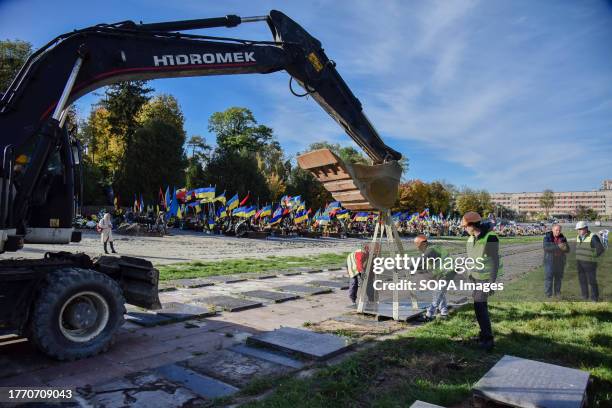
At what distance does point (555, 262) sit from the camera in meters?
10.2

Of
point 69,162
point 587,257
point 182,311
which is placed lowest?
point 182,311

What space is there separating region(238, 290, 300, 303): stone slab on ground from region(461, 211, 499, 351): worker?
173 inches

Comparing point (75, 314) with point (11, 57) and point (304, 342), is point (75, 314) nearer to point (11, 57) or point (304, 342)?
point (304, 342)

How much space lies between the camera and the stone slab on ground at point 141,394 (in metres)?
4.07

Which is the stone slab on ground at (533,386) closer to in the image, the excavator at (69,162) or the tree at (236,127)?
the excavator at (69,162)

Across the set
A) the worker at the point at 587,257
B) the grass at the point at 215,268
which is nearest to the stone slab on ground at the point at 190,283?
the grass at the point at 215,268

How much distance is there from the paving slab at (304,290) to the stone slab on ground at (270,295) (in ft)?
1.66

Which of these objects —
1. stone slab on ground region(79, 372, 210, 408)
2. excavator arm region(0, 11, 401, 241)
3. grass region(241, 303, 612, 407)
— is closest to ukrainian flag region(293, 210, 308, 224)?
grass region(241, 303, 612, 407)

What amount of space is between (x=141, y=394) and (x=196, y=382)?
23.2 inches

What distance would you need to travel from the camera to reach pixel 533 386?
13.4 feet

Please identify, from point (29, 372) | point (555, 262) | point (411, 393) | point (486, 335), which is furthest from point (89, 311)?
point (555, 262)

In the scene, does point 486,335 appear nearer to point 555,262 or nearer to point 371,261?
point 371,261

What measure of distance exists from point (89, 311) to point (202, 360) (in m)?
1.67

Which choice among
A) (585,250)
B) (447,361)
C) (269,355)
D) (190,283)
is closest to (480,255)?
(447,361)
